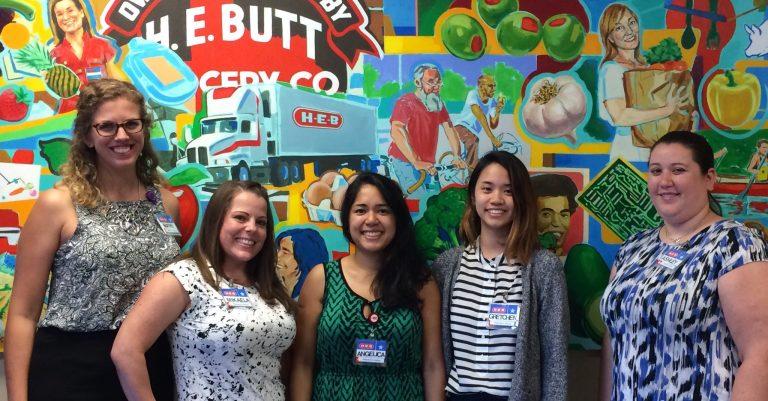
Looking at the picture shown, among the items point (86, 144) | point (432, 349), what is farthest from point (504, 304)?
point (86, 144)

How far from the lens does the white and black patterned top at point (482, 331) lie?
238 centimetres

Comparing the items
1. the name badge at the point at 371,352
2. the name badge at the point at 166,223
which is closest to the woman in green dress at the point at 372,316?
the name badge at the point at 371,352

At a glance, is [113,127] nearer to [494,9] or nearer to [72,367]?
[72,367]

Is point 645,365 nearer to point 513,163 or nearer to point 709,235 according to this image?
point 709,235

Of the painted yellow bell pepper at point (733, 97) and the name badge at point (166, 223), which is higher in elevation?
the painted yellow bell pepper at point (733, 97)

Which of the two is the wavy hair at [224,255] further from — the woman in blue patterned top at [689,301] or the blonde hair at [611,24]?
the blonde hair at [611,24]

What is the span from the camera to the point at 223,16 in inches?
108

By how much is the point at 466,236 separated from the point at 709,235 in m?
0.93

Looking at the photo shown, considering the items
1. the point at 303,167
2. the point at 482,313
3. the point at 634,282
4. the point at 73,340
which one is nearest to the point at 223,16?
the point at 303,167

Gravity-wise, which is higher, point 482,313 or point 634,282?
point 634,282

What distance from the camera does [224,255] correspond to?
88.7 inches

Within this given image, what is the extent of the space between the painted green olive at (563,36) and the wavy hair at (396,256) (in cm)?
91

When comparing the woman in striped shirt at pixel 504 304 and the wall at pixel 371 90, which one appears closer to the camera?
the woman in striped shirt at pixel 504 304

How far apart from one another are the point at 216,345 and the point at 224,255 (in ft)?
1.09
